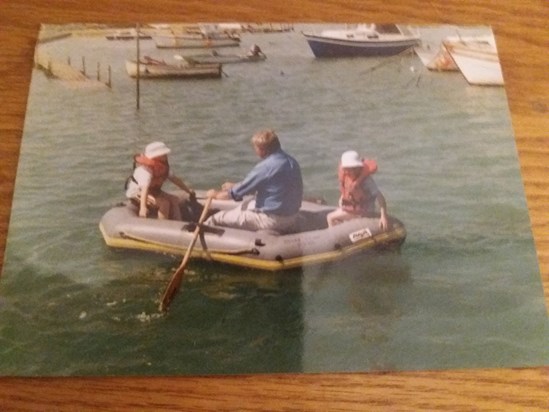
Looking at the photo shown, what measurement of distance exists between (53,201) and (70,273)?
0.07m

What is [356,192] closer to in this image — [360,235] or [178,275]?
[360,235]

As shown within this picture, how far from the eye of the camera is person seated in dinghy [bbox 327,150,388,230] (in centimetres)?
58

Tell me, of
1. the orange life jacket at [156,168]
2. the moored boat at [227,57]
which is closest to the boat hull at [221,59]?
the moored boat at [227,57]

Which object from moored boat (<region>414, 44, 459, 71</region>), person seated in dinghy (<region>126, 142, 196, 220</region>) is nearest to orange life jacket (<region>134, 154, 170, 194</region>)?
person seated in dinghy (<region>126, 142, 196, 220</region>)

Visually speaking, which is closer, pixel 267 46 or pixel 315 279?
pixel 315 279

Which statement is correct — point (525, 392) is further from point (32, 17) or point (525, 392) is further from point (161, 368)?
point (32, 17)

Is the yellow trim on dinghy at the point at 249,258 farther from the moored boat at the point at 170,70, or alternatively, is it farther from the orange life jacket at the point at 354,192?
the moored boat at the point at 170,70

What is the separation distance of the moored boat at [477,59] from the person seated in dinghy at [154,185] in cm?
27

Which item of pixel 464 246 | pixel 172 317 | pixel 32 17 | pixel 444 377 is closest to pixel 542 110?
pixel 464 246

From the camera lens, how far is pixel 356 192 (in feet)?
1.93

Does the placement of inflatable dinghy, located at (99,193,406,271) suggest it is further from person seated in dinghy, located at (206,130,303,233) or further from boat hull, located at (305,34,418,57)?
boat hull, located at (305,34,418,57)

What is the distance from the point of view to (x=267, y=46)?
2.18 feet

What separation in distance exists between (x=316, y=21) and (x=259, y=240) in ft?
0.77

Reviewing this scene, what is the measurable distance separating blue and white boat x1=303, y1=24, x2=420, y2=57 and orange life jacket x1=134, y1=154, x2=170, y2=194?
0.58 ft
